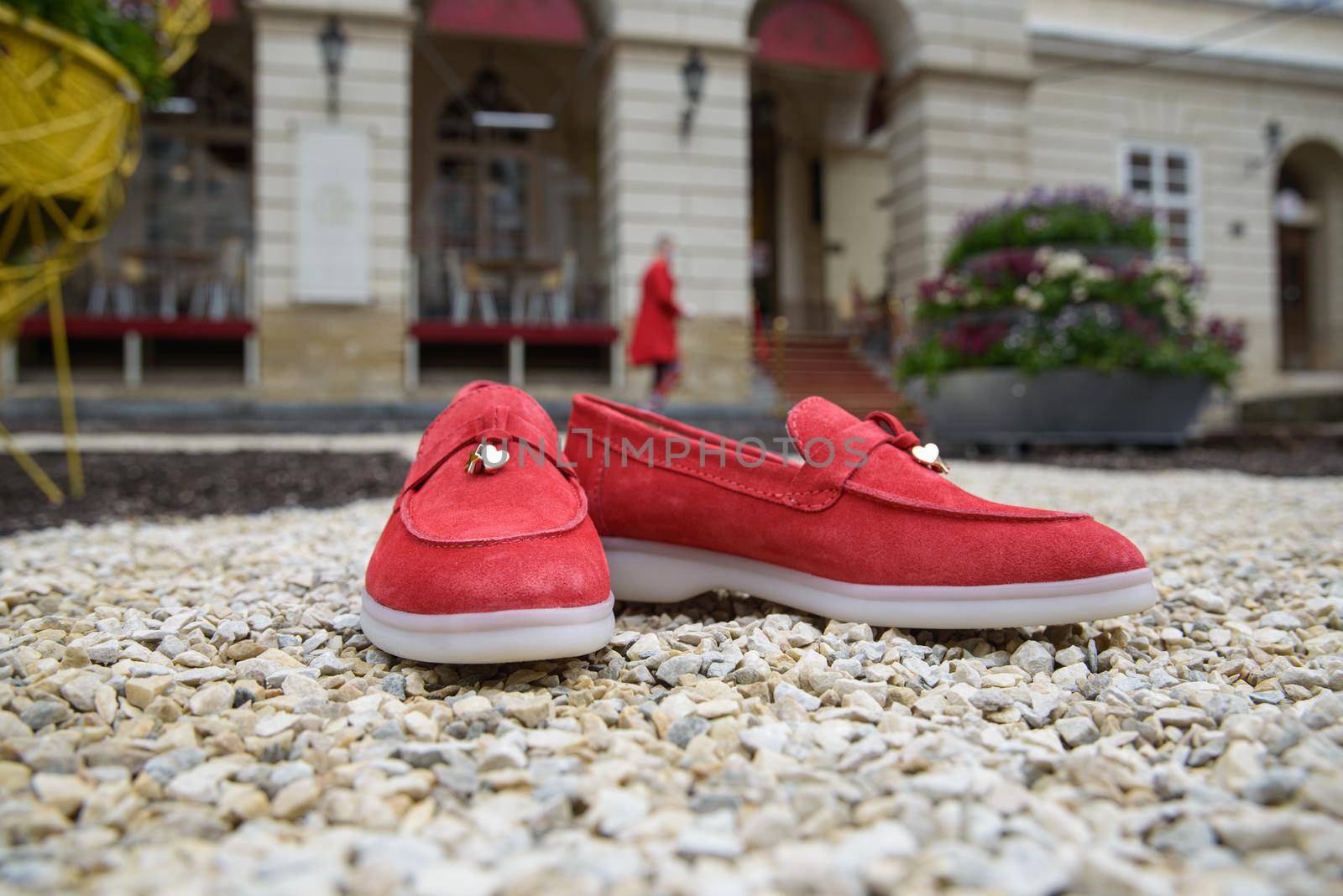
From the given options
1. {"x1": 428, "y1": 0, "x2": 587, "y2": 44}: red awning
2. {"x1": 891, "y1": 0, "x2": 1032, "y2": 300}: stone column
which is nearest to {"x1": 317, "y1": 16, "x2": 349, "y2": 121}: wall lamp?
{"x1": 428, "y1": 0, "x2": 587, "y2": 44}: red awning

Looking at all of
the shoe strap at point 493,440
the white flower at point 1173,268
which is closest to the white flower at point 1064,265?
the white flower at point 1173,268

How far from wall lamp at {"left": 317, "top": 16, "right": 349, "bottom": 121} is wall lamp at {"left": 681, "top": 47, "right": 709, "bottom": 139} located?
11.3 ft

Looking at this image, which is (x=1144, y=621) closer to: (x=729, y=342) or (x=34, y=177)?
(x=34, y=177)

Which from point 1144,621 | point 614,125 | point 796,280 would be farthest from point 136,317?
point 1144,621

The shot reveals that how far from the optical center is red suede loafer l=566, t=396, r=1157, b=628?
1.05m

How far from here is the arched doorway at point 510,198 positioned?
30.3 feet

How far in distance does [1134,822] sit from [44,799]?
0.85m

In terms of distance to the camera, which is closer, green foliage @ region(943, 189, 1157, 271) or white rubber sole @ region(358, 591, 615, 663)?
white rubber sole @ region(358, 591, 615, 663)

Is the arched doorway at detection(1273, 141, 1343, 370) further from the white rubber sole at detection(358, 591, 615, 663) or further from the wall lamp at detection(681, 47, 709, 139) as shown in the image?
the white rubber sole at detection(358, 591, 615, 663)

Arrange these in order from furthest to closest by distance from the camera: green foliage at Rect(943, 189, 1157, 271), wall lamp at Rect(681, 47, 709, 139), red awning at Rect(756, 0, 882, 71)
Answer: red awning at Rect(756, 0, 882, 71) → wall lamp at Rect(681, 47, 709, 139) → green foliage at Rect(943, 189, 1157, 271)

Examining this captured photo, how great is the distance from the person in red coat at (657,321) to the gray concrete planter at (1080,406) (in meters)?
2.39

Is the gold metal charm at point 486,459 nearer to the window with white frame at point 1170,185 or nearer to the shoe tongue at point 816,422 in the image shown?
the shoe tongue at point 816,422

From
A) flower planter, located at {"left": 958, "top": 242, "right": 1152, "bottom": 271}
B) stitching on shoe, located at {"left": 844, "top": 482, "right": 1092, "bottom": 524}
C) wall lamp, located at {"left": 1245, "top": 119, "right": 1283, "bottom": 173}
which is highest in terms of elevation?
wall lamp, located at {"left": 1245, "top": 119, "right": 1283, "bottom": 173}

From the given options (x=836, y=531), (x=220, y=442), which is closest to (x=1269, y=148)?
(x=220, y=442)
